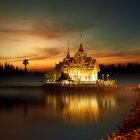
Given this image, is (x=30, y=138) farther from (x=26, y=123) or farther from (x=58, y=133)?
(x=26, y=123)

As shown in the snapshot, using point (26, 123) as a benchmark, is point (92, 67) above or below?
above

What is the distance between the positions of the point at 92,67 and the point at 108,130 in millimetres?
48799

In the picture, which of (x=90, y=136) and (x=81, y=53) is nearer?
(x=90, y=136)

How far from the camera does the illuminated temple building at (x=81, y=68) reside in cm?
6894

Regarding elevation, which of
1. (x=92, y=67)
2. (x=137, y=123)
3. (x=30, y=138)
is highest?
(x=92, y=67)

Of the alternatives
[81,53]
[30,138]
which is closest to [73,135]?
[30,138]

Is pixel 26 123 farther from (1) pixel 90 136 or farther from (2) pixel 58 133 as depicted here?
(1) pixel 90 136

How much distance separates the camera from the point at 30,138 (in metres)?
19.1

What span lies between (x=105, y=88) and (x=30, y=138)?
1572 inches

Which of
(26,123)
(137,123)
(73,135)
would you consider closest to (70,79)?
(26,123)

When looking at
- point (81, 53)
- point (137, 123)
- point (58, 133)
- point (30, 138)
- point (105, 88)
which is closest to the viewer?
point (137, 123)

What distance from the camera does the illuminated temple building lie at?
68938 mm

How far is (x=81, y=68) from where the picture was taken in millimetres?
Answer: 69500

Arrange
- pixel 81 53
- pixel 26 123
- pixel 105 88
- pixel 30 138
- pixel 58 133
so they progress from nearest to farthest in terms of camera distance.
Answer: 1. pixel 30 138
2. pixel 58 133
3. pixel 26 123
4. pixel 105 88
5. pixel 81 53
